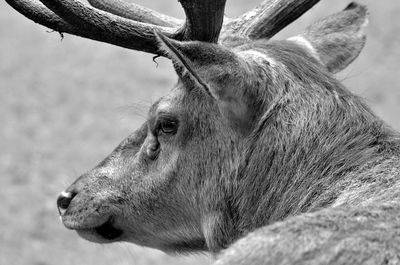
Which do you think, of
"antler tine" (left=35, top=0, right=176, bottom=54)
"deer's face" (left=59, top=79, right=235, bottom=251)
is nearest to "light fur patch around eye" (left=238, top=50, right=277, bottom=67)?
"deer's face" (left=59, top=79, right=235, bottom=251)

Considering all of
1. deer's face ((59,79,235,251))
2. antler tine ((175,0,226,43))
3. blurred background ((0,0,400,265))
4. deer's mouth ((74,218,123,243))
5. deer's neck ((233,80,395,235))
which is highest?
antler tine ((175,0,226,43))

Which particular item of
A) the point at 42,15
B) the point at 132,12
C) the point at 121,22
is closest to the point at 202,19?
the point at 121,22

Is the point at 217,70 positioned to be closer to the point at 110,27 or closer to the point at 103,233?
the point at 110,27

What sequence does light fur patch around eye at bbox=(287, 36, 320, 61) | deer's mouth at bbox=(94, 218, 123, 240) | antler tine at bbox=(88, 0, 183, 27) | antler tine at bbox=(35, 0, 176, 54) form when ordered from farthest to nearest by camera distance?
antler tine at bbox=(88, 0, 183, 27) → light fur patch around eye at bbox=(287, 36, 320, 61) → deer's mouth at bbox=(94, 218, 123, 240) → antler tine at bbox=(35, 0, 176, 54)

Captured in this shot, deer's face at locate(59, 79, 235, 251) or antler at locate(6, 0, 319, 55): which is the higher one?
antler at locate(6, 0, 319, 55)

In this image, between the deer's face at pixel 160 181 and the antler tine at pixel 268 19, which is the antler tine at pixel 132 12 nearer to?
the antler tine at pixel 268 19

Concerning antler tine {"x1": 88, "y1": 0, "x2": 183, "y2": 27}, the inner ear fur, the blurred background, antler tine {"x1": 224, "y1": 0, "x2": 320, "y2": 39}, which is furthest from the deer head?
the blurred background

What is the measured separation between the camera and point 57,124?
14508mm

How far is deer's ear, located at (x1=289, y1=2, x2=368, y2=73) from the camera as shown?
19.9 feet

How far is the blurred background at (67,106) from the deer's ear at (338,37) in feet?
16.2

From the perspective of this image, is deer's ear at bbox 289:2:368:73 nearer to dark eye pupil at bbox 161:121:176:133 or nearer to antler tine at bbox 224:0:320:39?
antler tine at bbox 224:0:320:39

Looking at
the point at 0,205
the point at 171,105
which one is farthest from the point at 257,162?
the point at 0,205

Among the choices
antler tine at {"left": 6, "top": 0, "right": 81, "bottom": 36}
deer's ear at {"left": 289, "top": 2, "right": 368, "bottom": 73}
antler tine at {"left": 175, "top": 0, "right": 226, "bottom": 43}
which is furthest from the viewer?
deer's ear at {"left": 289, "top": 2, "right": 368, "bottom": 73}

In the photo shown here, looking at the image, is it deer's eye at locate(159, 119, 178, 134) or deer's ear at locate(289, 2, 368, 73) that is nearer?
deer's eye at locate(159, 119, 178, 134)
